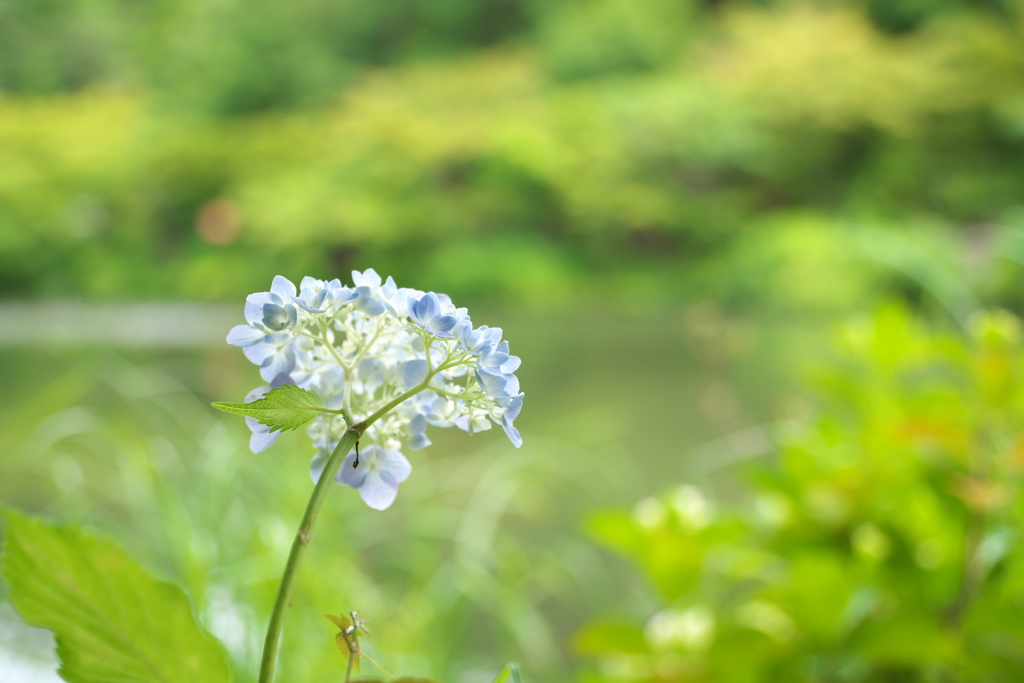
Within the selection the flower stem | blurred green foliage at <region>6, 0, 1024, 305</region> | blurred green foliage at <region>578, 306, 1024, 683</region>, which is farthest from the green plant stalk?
blurred green foliage at <region>6, 0, 1024, 305</region>

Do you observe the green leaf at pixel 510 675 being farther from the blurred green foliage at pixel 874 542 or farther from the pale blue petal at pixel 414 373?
the blurred green foliage at pixel 874 542

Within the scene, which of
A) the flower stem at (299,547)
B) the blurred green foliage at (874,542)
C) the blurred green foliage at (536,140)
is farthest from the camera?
the blurred green foliage at (536,140)

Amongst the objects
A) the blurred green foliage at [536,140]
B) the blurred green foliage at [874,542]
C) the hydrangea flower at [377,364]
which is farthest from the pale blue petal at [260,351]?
the blurred green foliage at [536,140]

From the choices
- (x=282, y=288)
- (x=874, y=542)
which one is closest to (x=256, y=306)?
(x=282, y=288)

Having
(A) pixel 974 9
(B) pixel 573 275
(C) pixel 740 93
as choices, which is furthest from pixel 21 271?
(A) pixel 974 9

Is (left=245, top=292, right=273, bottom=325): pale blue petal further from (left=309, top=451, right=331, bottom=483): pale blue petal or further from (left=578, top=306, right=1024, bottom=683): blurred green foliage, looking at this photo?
(left=578, top=306, right=1024, bottom=683): blurred green foliage

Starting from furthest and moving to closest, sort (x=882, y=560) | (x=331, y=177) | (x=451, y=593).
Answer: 1. (x=331, y=177)
2. (x=451, y=593)
3. (x=882, y=560)

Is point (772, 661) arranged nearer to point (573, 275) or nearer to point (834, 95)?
point (573, 275)
